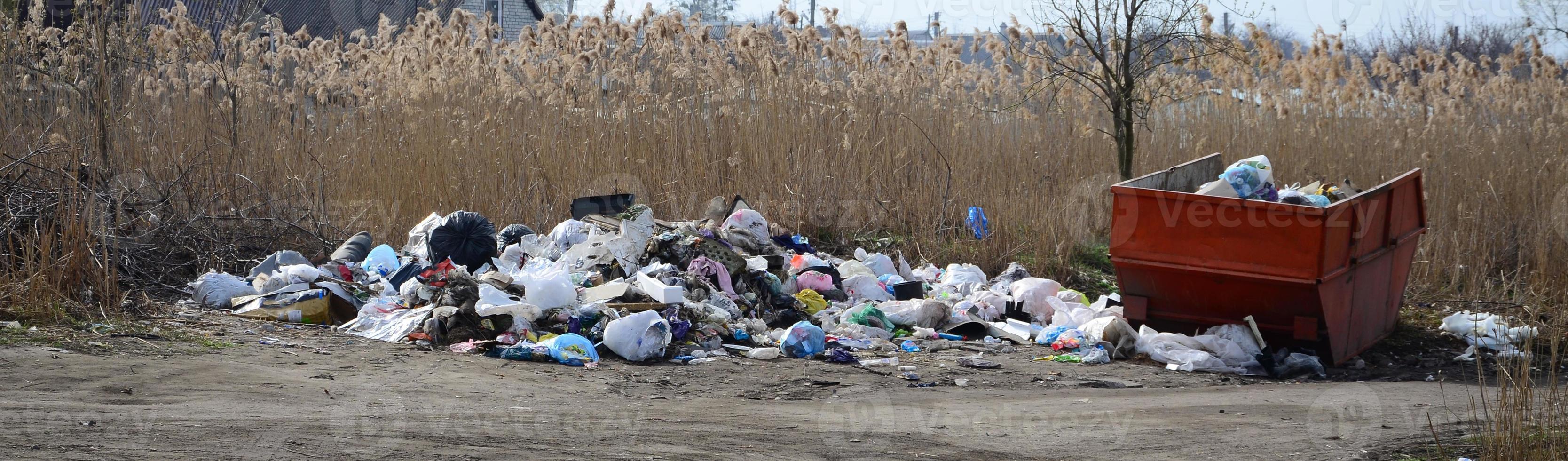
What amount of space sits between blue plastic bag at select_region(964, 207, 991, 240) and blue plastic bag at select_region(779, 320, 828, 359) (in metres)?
3.14

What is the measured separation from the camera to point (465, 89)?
10234 mm

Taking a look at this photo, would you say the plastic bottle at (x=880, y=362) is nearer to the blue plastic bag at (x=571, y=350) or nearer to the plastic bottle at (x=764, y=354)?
the plastic bottle at (x=764, y=354)

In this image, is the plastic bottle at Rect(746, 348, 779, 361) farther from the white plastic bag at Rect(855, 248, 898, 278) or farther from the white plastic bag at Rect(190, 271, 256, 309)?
the white plastic bag at Rect(190, 271, 256, 309)

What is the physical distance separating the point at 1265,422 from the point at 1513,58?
32.6 ft

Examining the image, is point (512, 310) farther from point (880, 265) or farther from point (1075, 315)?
point (1075, 315)

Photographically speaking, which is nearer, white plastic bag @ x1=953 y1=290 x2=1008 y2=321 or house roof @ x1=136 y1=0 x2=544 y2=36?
white plastic bag @ x1=953 y1=290 x2=1008 y2=321

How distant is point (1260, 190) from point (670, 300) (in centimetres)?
348

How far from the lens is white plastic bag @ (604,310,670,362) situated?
594cm

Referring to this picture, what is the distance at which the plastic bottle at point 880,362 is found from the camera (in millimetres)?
6105

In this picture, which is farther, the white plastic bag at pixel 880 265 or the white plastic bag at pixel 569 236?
the white plastic bag at pixel 880 265

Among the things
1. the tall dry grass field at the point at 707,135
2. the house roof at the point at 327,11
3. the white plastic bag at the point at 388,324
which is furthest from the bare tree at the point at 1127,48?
the house roof at the point at 327,11

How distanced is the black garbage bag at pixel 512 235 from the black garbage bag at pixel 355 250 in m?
0.91

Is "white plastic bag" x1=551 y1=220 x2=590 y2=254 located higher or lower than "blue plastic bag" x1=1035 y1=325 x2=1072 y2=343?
higher

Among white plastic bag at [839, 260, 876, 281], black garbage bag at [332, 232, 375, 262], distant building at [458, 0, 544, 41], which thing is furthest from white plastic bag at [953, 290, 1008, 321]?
distant building at [458, 0, 544, 41]
